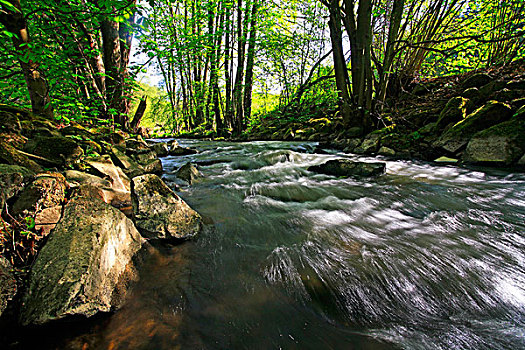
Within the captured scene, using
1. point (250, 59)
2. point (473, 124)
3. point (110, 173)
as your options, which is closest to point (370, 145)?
point (473, 124)

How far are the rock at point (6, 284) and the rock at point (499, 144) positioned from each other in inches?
271

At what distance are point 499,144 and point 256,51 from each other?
1165 cm

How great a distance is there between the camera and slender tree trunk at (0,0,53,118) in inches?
91.2

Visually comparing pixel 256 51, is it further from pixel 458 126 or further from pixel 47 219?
pixel 47 219

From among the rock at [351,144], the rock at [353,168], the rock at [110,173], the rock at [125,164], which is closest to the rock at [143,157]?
the rock at [125,164]

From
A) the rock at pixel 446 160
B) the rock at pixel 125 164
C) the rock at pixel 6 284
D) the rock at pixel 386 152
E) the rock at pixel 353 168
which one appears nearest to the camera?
the rock at pixel 6 284

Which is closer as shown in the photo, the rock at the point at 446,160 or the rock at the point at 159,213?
the rock at the point at 159,213

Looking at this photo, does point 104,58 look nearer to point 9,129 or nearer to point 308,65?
point 9,129

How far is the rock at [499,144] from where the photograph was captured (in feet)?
13.1

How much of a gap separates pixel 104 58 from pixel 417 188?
7274 millimetres

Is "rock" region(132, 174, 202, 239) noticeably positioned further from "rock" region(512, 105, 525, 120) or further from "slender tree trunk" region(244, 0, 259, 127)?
"slender tree trunk" region(244, 0, 259, 127)

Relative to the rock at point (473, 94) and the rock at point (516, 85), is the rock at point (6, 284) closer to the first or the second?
the rock at point (473, 94)

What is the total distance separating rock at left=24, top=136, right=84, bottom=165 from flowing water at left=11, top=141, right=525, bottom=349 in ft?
5.47

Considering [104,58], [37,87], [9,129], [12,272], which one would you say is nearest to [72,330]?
[12,272]
